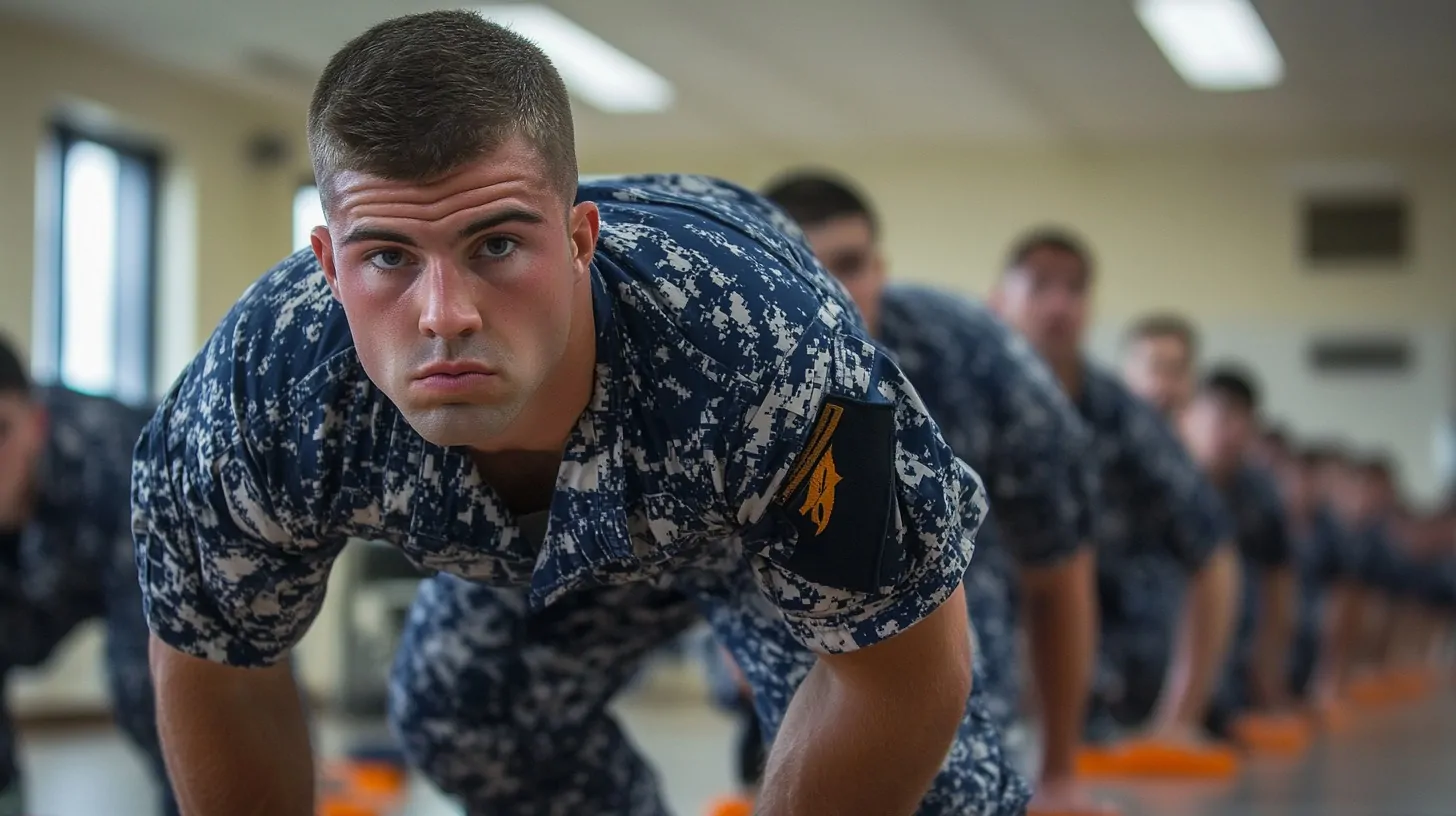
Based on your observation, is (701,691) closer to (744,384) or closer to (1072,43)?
(1072,43)

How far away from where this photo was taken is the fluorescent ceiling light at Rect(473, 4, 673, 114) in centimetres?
697

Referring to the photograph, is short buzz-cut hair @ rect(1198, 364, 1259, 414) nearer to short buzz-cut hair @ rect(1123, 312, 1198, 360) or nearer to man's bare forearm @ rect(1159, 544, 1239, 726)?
short buzz-cut hair @ rect(1123, 312, 1198, 360)

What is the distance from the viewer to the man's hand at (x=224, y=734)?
1776 mm

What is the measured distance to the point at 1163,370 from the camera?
5.60m

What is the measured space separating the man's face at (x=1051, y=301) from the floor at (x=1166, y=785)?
1.07 metres

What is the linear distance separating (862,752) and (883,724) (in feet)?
0.12

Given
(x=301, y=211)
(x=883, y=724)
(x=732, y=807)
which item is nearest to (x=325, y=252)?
(x=883, y=724)

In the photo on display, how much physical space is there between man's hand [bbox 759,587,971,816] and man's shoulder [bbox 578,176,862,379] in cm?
30

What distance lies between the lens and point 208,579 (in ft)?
5.60

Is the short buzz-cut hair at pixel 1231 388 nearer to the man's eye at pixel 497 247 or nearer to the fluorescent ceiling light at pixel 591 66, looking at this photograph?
the fluorescent ceiling light at pixel 591 66

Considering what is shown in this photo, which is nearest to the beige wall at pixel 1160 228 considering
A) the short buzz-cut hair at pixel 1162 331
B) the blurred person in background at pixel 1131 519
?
the short buzz-cut hair at pixel 1162 331

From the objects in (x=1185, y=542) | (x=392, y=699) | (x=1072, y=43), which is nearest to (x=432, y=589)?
(x=392, y=699)

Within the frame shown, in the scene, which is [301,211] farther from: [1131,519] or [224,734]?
[224,734]

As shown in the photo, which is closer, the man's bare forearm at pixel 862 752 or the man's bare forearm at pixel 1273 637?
the man's bare forearm at pixel 862 752
